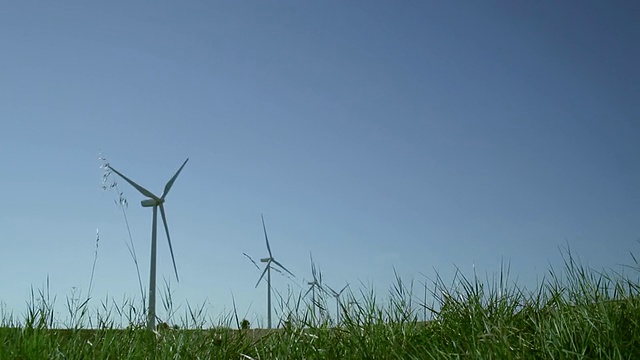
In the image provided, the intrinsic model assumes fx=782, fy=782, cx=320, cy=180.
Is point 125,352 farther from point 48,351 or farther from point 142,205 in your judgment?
point 142,205

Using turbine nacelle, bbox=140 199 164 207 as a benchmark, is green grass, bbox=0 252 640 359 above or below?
below

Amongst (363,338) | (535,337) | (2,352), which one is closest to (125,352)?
(2,352)

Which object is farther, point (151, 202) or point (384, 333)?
point (151, 202)

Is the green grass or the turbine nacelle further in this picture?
the turbine nacelle

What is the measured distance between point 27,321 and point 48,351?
1024mm

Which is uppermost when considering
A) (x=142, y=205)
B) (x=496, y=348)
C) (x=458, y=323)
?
(x=142, y=205)

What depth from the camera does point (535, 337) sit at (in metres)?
8.06

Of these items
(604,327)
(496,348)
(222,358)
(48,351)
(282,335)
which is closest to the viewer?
(496,348)

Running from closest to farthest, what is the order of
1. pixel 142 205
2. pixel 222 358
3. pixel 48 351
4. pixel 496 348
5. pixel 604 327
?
pixel 496 348
pixel 604 327
pixel 48 351
pixel 222 358
pixel 142 205

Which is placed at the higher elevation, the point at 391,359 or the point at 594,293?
the point at 594,293

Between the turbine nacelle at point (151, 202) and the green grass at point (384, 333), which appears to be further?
the turbine nacelle at point (151, 202)

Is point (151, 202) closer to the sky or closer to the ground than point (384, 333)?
closer to the sky

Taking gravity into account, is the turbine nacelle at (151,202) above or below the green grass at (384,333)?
above

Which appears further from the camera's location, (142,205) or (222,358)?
(142,205)
